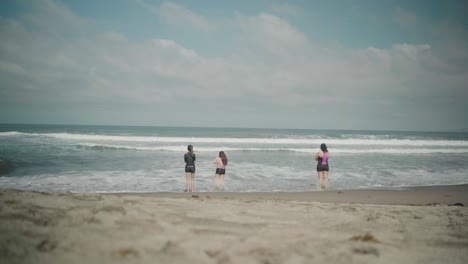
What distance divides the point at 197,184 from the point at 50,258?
9.42 metres

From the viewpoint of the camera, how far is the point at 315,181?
503 inches

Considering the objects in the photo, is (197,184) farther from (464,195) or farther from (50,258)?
(464,195)

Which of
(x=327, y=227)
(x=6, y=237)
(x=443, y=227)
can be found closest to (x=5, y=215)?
(x=6, y=237)

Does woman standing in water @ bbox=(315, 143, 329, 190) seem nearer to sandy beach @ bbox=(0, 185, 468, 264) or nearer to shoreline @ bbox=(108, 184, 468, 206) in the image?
shoreline @ bbox=(108, 184, 468, 206)

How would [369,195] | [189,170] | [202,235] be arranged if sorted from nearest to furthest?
1. [202,235]
2. [369,195]
3. [189,170]

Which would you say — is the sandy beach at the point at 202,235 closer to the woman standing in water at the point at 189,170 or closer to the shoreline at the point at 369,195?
the shoreline at the point at 369,195

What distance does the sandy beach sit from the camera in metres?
2.57

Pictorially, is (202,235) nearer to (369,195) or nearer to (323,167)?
(369,195)

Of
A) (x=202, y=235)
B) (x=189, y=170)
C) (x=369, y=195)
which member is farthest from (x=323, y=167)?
(x=202, y=235)

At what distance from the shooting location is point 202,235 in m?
3.11

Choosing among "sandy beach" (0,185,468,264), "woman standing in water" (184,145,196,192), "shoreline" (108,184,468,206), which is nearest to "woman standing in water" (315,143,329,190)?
"shoreline" (108,184,468,206)

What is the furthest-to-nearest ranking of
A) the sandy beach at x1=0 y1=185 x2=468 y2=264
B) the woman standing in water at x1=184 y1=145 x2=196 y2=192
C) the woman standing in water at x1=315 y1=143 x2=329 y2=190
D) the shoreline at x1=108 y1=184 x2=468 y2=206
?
the woman standing in water at x1=315 y1=143 x2=329 y2=190
the woman standing in water at x1=184 y1=145 x2=196 y2=192
the shoreline at x1=108 y1=184 x2=468 y2=206
the sandy beach at x1=0 y1=185 x2=468 y2=264

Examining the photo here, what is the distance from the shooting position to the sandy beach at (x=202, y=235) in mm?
2572

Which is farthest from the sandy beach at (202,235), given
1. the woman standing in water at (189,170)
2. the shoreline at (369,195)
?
the woman standing in water at (189,170)
